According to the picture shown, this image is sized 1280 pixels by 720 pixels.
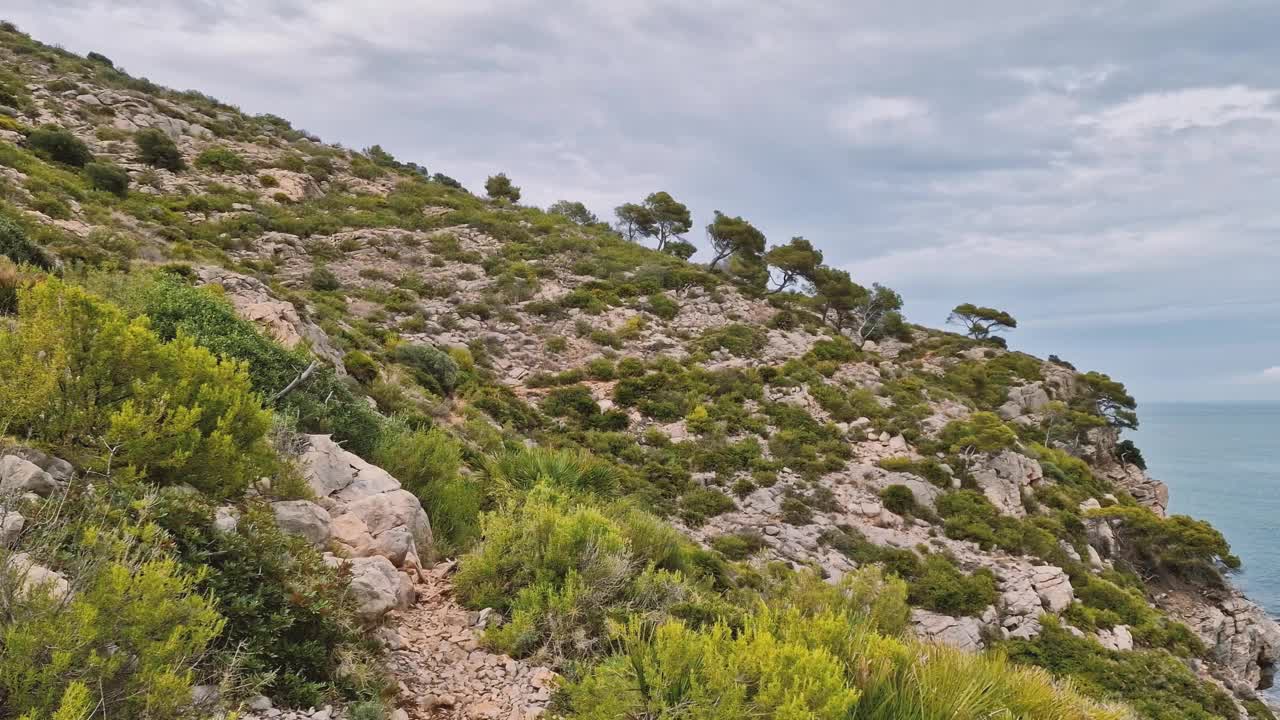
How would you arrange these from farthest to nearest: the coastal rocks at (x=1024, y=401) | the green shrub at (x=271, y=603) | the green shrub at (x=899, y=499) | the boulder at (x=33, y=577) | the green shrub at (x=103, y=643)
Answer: the coastal rocks at (x=1024, y=401)
the green shrub at (x=899, y=499)
the green shrub at (x=271, y=603)
the boulder at (x=33, y=577)
the green shrub at (x=103, y=643)

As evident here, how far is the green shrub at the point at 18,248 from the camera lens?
840cm

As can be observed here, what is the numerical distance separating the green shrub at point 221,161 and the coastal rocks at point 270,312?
2067cm

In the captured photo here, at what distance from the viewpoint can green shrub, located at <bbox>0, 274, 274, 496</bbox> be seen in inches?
150

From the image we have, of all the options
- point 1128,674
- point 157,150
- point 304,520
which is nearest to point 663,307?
point 1128,674

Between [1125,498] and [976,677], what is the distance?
1111 inches

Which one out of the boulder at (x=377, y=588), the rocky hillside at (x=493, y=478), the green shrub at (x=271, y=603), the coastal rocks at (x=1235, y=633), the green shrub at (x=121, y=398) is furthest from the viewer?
the coastal rocks at (x=1235, y=633)

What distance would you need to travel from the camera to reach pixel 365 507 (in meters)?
5.88

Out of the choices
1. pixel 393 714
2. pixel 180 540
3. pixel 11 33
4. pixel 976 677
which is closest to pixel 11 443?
pixel 180 540

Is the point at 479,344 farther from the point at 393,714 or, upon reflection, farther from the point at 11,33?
the point at 11,33

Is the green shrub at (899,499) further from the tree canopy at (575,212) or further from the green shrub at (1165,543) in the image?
the tree canopy at (575,212)

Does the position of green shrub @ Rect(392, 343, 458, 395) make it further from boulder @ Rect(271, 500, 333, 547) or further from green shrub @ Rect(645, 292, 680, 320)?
green shrub @ Rect(645, 292, 680, 320)

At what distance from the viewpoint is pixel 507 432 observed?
13938mm

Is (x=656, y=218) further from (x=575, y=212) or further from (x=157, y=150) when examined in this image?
(x=157, y=150)

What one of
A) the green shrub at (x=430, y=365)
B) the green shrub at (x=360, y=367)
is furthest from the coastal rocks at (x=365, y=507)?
the green shrub at (x=430, y=365)
